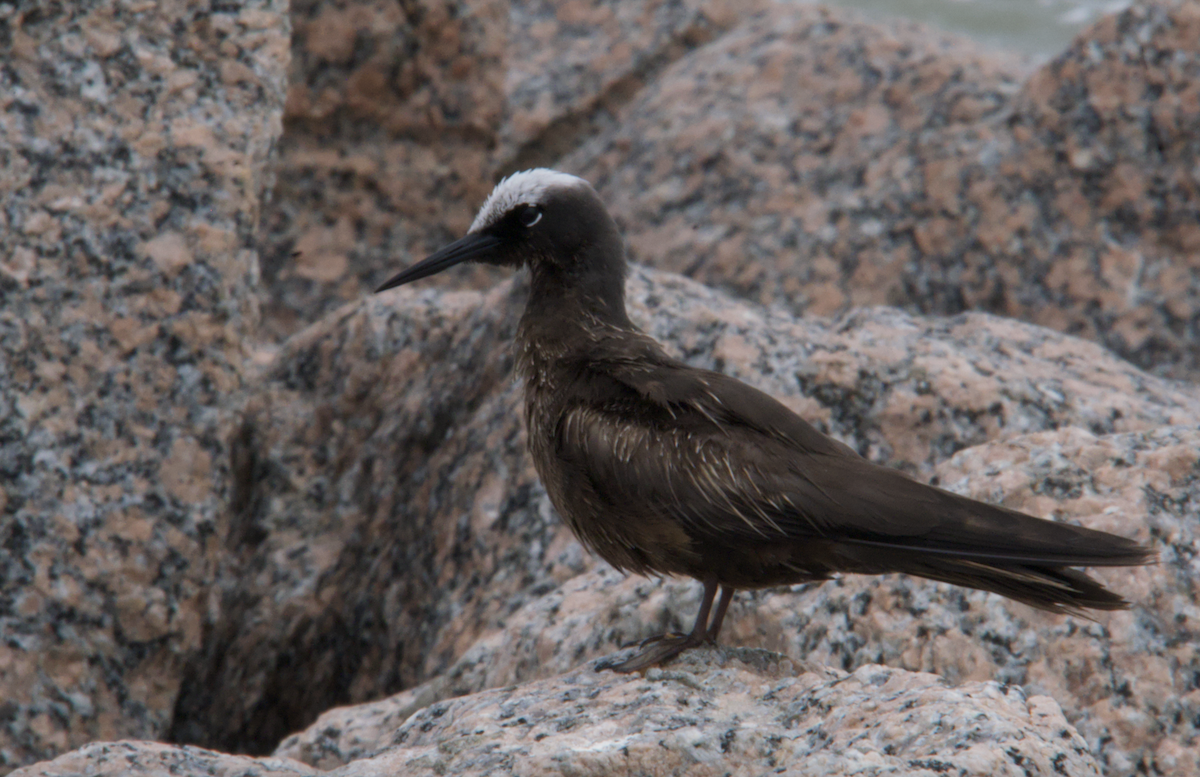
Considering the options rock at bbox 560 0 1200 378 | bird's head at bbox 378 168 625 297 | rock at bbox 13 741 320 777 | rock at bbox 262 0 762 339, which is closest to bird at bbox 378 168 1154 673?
bird's head at bbox 378 168 625 297

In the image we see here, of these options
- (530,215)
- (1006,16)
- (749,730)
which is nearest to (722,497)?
(749,730)

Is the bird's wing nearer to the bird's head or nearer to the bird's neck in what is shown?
the bird's neck

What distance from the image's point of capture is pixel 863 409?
584 cm

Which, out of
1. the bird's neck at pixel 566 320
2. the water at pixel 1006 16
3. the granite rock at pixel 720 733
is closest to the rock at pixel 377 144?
the bird's neck at pixel 566 320

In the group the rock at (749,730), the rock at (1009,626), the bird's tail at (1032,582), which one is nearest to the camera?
the rock at (749,730)

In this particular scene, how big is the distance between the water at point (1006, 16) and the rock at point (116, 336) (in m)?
16.3

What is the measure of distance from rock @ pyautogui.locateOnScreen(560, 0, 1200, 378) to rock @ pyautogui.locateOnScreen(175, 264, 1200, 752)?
48.6 inches

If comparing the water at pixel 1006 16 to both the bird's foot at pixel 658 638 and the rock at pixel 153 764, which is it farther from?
the rock at pixel 153 764

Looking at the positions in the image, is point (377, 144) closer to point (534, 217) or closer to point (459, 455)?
point (459, 455)

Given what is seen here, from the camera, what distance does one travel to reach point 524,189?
562cm

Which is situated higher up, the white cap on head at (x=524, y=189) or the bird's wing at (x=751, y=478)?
the white cap on head at (x=524, y=189)

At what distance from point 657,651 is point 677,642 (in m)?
0.10

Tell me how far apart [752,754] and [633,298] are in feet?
10.4

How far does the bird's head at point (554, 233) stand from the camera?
18.3 ft
